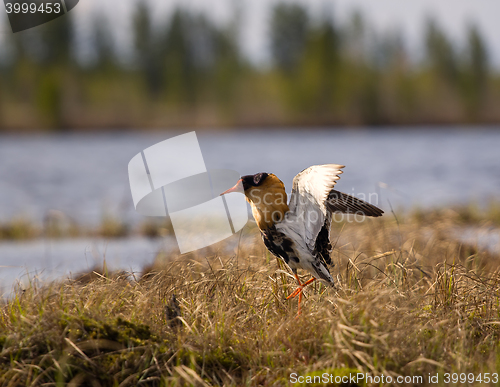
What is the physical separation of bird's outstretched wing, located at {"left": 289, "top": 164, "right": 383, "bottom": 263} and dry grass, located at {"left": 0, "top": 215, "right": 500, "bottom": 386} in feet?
1.52

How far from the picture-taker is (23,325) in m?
3.24

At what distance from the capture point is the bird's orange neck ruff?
354 cm

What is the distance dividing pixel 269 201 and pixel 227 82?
114 ft

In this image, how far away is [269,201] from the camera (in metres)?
3.54

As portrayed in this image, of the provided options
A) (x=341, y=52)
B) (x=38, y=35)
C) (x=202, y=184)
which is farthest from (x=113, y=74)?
(x=202, y=184)

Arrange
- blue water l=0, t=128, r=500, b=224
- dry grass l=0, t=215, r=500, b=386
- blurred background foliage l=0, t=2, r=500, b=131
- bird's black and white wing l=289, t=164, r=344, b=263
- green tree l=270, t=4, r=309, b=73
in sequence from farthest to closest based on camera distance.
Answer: green tree l=270, t=4, r=309, b=73 < blurred background foliage l=0, t=2, r=500, b=131 < blue water l=0, t=128, r=500, b=224 < bird's black and white wing l=289, t=164, r=344, b=263 < dry grass l=0, t=215, r=500, b=386

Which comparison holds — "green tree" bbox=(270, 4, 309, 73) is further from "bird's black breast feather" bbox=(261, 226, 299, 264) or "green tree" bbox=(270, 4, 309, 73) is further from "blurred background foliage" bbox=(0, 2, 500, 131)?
"bird's black breast feather" bbox=(261, 226, 299, 264)

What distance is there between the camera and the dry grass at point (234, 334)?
120 inches

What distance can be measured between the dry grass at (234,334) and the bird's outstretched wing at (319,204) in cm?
46

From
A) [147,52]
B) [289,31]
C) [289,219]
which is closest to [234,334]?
[289,219]

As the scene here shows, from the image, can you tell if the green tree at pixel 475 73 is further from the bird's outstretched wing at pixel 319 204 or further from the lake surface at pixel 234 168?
the bird's outstretched wing at pixel 319 204

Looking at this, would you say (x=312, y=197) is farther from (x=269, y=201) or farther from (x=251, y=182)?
(x=251, y=182)

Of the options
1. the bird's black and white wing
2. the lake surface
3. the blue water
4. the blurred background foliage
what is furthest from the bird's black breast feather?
the blurred background foliage

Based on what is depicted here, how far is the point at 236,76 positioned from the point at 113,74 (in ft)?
32.3
